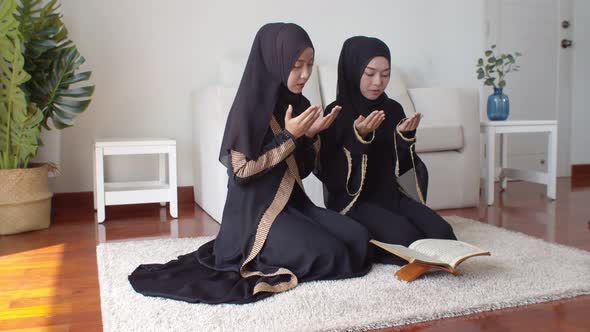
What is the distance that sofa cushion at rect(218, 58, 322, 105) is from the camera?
131 inches

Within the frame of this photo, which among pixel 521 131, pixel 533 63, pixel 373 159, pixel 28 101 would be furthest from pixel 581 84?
pixel 28 101

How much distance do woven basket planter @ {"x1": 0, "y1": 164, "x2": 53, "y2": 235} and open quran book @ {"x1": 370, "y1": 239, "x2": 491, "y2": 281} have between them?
176 centimetres

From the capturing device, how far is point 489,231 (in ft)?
8.77

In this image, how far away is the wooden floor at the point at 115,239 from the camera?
1.57 meters

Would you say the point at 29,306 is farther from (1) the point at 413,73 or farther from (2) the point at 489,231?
(1) the point at 413,73

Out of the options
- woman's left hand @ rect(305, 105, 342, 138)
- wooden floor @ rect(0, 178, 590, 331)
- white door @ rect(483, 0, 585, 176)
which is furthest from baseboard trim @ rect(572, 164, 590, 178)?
woman's left hand @ rect(305, 105, 342, 138)

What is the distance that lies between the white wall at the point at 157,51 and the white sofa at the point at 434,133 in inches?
9.2

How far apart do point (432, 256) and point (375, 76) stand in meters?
0.72

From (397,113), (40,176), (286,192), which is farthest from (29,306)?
(397,113)

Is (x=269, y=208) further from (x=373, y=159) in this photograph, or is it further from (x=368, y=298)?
(x=373, y=159)

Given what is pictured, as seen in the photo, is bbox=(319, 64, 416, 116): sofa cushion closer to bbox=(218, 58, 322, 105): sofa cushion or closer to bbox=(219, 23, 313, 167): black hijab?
bbox=(218, 58, 322, 105): sofa cushion

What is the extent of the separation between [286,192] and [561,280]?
93 centimetres

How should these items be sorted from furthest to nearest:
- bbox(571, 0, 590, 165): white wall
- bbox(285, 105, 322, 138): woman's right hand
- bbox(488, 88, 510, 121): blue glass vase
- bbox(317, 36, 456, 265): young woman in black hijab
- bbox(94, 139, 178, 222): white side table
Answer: bbox(571, 0, 590, 165): white wall → bbox(488, 88, 510, 121): blue glass vase → bbox(94, 139, 178, 222): white side table → bbox(317, 36, 456, 265): young woman in black hijab → bbox(285, 105, 322, 138): woman's right hand

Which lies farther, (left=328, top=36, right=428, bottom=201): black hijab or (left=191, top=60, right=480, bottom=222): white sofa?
(left=191, top=60, right=480, bottom=222): white sofa
